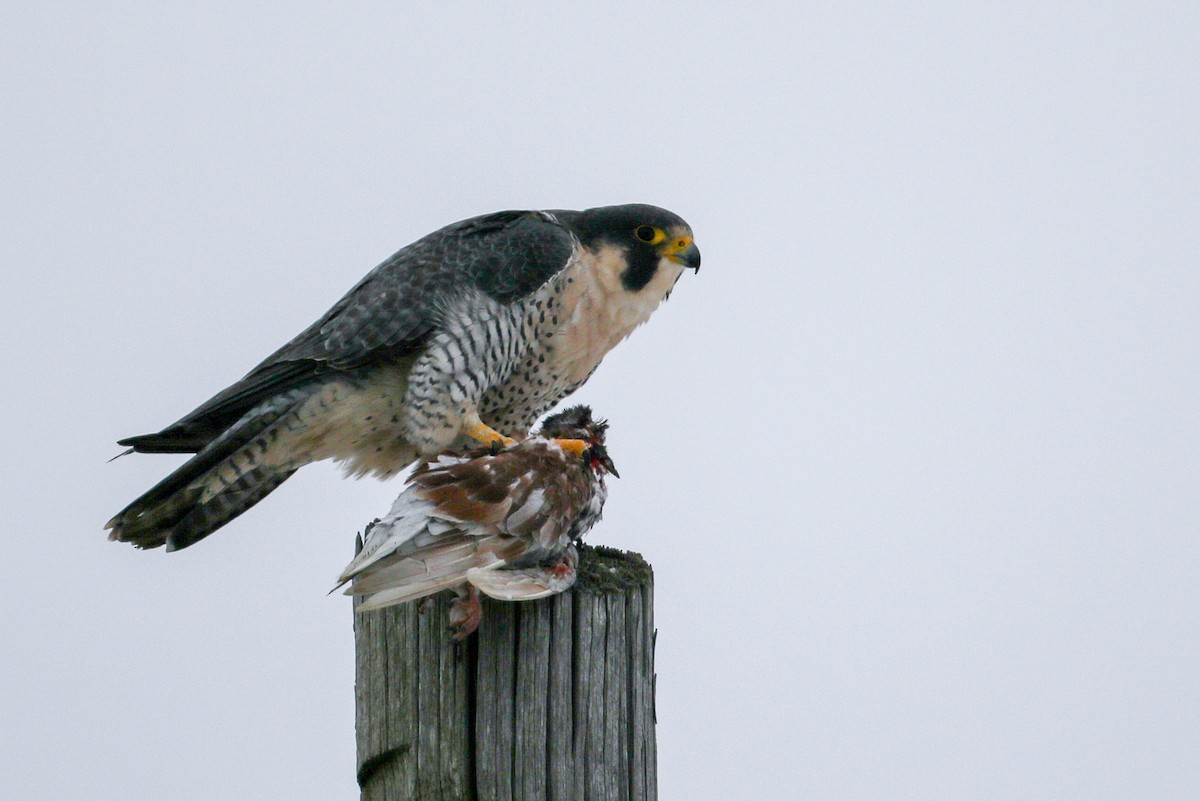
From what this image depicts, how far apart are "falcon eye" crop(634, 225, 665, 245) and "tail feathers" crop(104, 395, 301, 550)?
1.45 metres

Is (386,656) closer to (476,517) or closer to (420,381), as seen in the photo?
(476,517)

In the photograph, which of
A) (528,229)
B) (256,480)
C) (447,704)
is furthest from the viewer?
(528,229)

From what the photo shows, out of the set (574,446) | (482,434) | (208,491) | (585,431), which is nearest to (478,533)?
(574,446)

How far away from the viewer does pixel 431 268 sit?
4160 millimetres

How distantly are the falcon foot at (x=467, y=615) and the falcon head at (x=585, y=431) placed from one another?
703 mm

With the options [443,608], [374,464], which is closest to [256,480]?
[374,464]

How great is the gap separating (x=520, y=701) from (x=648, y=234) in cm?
208

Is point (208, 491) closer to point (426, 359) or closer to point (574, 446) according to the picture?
point (426, 359)

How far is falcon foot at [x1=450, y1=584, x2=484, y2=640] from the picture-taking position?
9.54ft

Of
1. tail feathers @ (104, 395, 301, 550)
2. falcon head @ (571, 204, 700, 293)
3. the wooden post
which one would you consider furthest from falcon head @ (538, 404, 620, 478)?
tail feathers @ (104, 395, 301, 550)

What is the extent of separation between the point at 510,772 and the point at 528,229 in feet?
6.84

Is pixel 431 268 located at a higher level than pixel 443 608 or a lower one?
higher

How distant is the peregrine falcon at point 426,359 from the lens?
3.84 metres

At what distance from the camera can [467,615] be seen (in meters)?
2.91
